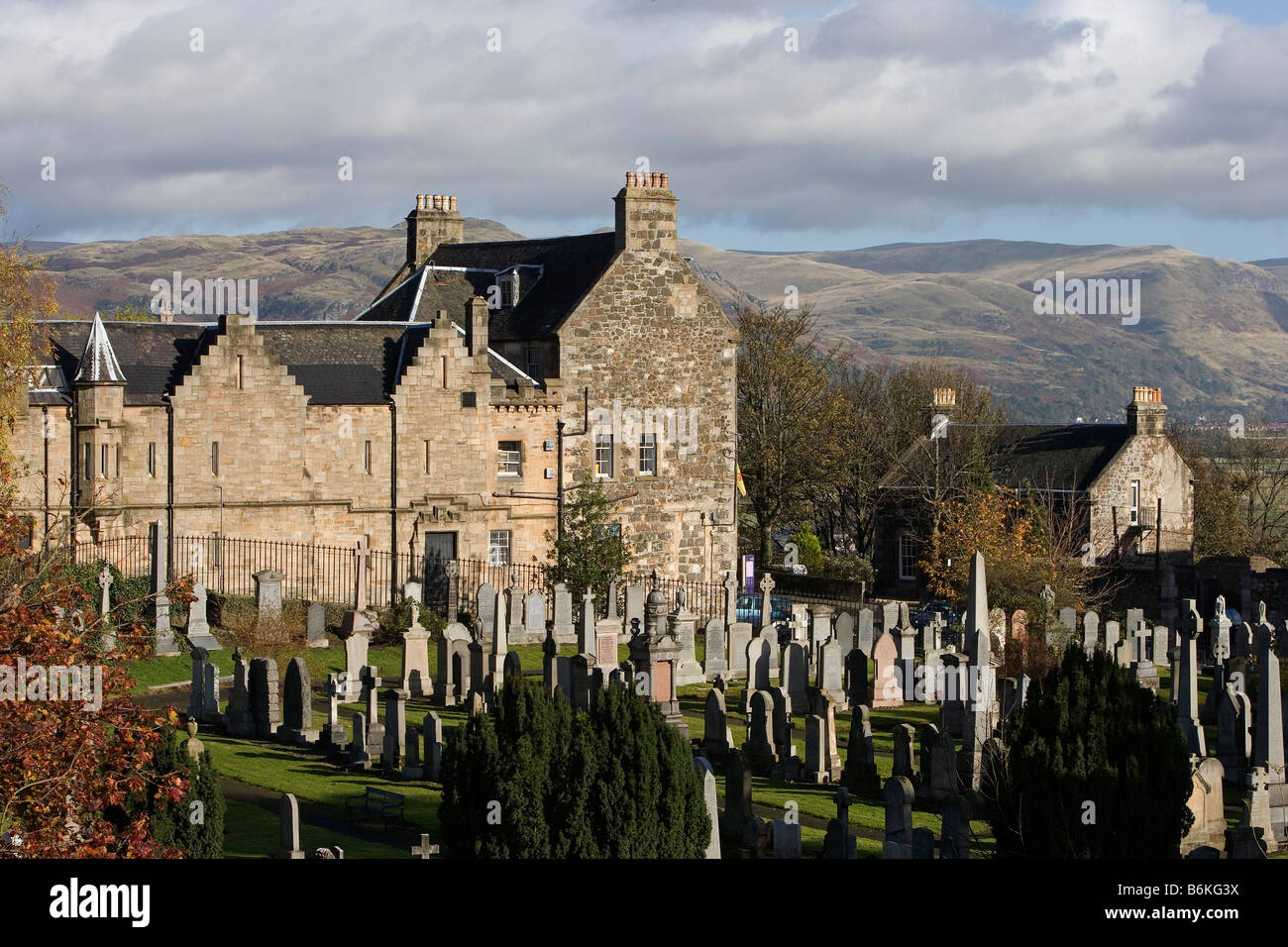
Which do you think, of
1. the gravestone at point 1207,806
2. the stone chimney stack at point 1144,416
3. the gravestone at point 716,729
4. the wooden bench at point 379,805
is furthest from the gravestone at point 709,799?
the stone chimney stack at point 1144,416

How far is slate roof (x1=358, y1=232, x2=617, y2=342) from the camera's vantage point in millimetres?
48312

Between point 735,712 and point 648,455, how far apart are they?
19.3 meters

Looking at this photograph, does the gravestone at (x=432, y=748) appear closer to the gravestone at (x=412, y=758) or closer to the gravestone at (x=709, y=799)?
the gravestone at (x=412, y=758)

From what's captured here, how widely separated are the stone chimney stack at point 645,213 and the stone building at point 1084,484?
45.4 ft

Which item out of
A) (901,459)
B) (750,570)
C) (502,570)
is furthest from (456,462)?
(901,459)

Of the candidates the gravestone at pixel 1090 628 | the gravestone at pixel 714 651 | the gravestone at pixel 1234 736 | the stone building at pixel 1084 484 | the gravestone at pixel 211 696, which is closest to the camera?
the gravestone at pixel 1234 736

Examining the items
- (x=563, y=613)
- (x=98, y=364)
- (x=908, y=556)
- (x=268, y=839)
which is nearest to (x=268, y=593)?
(x=563, y=613)

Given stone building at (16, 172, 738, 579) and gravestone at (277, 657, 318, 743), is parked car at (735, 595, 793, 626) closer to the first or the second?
stone building at (16, 172, 738, 579)

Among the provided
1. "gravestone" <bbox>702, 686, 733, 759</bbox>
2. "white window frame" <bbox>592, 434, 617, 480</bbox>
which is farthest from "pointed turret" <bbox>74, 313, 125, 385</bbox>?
"gravestone" <bbox>702, 686, 733, 759</bbox>

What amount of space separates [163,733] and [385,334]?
29.5m

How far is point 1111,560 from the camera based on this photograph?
178 feet

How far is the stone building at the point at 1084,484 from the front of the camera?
2154 inches

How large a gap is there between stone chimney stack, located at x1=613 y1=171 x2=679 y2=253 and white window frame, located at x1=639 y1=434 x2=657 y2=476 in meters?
5.52
